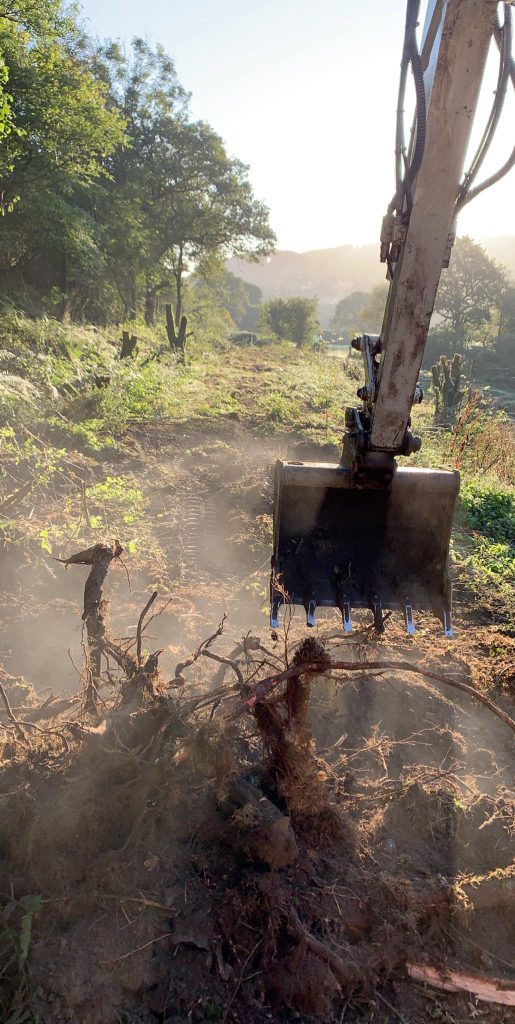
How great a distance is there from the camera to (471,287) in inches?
1485

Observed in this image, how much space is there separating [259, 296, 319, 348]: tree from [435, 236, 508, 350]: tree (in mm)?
10048

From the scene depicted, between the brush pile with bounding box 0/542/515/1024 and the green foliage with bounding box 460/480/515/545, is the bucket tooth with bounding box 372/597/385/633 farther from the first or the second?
the green foliage with bounding box 460/480/515/545

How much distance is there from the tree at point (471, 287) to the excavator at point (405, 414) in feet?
126

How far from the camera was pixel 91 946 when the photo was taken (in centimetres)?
213

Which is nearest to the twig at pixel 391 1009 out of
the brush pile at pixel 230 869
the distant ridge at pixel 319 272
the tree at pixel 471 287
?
the brush pile at pixel 230 869

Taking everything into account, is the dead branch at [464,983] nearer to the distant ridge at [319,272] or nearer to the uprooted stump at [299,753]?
the uprooted stump at [299,753]

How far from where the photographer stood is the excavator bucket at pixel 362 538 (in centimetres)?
313

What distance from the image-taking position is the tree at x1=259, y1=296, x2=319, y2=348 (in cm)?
3372

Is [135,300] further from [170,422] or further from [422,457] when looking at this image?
[422,457]

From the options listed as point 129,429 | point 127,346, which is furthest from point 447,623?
point 127,346

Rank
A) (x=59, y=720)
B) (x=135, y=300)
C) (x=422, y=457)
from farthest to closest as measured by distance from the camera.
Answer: (x=135, y=300)
(x=422, y=457)
(x=59, y=720)

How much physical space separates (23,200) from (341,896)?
47.3 ft

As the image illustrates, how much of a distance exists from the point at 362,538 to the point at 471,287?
40.6m

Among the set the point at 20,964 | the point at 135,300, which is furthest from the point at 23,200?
the point at 20,964
